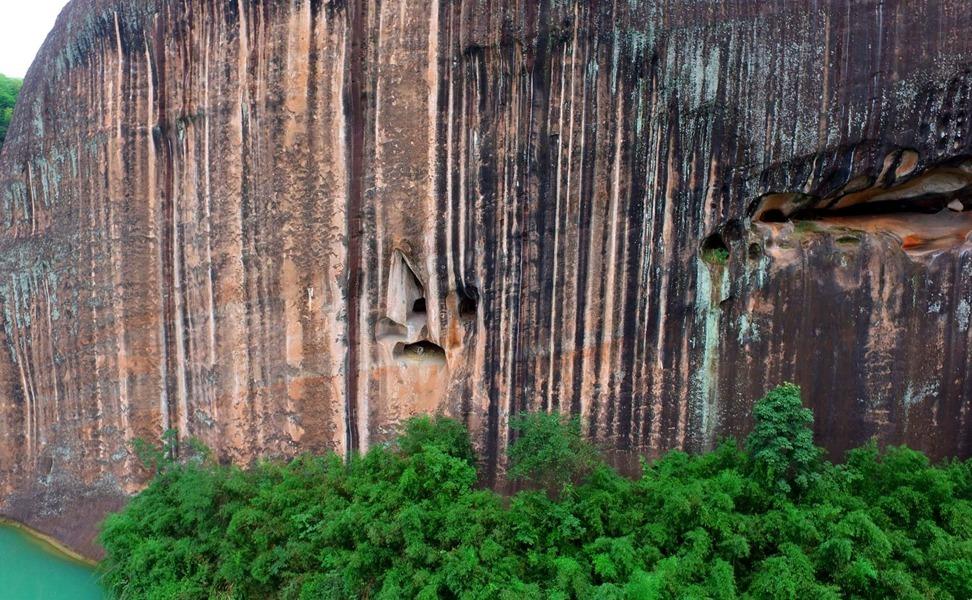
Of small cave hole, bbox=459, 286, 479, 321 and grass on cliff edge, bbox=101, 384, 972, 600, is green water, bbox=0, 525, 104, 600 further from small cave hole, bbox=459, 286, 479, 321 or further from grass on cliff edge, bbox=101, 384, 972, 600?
small cave hole, bbox=459, 286, 479, 321

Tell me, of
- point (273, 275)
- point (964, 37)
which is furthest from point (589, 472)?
point (964, 37)

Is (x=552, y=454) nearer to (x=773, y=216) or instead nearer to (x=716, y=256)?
(x=716, y=256)

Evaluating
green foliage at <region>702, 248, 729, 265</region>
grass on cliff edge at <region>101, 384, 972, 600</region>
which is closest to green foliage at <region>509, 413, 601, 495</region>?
grass on cliff edge at <region>101, 384, 972, 600</region>

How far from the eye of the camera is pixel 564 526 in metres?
5.14

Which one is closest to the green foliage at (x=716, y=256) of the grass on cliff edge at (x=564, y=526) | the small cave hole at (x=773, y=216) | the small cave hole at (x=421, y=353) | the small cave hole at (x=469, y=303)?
the small cave hole at (x=773, y=216)

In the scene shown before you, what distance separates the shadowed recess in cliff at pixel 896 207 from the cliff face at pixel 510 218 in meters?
0.03

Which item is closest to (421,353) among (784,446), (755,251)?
(755,251)

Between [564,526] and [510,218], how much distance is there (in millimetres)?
2847

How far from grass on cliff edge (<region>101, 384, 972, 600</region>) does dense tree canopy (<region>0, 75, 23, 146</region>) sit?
→ 29.5ft

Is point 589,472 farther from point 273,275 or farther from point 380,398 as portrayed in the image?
point 273,275

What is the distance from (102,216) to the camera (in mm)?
7773

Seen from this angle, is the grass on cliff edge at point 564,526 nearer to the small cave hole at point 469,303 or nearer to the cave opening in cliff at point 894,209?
the small cave hole at point 469,303

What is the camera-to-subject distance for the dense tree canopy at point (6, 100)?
38.3ft

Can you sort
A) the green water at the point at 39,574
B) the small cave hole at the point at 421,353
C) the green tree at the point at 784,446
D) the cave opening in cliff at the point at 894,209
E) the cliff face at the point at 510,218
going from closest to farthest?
the green tree at the point at 784,446 < the cliff face at the point at 510,218 < the cave opening in cliff at the point at 894,209 < the small cave hole at the point at 421,353 < the green water at the point at 39,574
